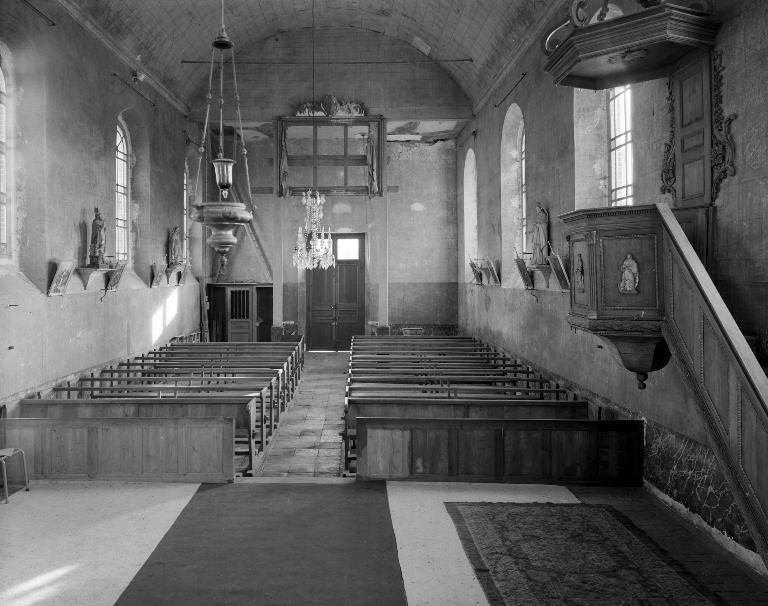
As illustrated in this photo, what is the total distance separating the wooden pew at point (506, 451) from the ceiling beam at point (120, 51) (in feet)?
26.2

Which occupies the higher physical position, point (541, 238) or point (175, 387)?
point (541, 238)

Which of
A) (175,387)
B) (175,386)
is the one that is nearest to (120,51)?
(175,386)

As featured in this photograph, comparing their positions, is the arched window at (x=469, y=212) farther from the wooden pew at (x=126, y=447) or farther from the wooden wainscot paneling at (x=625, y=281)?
the wooden wainscot paneling at (x=625, y=281)

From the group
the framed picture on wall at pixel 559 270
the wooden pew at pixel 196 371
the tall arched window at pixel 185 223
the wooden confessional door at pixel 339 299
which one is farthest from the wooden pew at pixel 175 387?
the wooden confessional door at pixel 339 299

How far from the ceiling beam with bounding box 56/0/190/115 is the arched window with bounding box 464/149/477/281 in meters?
7.19

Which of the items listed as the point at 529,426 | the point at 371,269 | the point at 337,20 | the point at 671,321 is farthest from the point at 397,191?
the point at 671,321

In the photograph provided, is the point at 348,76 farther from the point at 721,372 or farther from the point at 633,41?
the point at 721,372

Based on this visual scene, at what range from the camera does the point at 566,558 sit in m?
5.28

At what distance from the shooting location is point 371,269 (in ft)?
64.1

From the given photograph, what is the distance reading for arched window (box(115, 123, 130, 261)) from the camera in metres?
13.4

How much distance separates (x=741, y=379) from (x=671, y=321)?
1.17m

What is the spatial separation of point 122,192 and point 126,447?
25.6ft

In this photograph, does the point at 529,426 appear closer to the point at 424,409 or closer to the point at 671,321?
the point at 424,409

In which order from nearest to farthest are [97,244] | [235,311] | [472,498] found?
[472,498], [97,244], [235,311]
